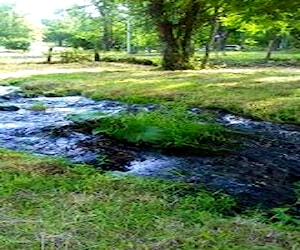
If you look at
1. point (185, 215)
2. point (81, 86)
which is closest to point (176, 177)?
point (185, 215)

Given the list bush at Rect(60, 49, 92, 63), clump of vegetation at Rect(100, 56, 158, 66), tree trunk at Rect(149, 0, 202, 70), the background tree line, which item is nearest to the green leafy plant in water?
the background tree line

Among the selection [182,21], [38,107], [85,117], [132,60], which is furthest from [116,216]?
[132,60]

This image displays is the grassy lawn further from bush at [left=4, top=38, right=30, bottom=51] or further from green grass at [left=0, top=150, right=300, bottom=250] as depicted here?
bush at [left=4, top=38, right=30, bottom=51]

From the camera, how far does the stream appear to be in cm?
560

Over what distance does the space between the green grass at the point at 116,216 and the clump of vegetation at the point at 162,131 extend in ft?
6.36

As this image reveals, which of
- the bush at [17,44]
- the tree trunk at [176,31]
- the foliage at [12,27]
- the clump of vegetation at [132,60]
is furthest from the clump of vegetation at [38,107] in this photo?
the foliage at [12,27]

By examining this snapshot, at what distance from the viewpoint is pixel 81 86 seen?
1493 centimetres

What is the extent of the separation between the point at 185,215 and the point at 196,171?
1.82 meters

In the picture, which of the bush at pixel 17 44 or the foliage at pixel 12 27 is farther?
the foliage at pixel 12 27

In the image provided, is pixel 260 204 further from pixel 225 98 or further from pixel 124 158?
pixel 225 98

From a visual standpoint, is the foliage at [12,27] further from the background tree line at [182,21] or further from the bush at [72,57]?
the bush at [72,57]

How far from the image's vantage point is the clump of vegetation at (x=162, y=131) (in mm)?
7418

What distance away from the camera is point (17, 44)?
61.3 metres

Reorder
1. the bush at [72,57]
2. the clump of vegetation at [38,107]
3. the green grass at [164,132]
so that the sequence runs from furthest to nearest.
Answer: the bush at [72,57], the clump of vegetation at [38,107], the green grass at [164,132]
